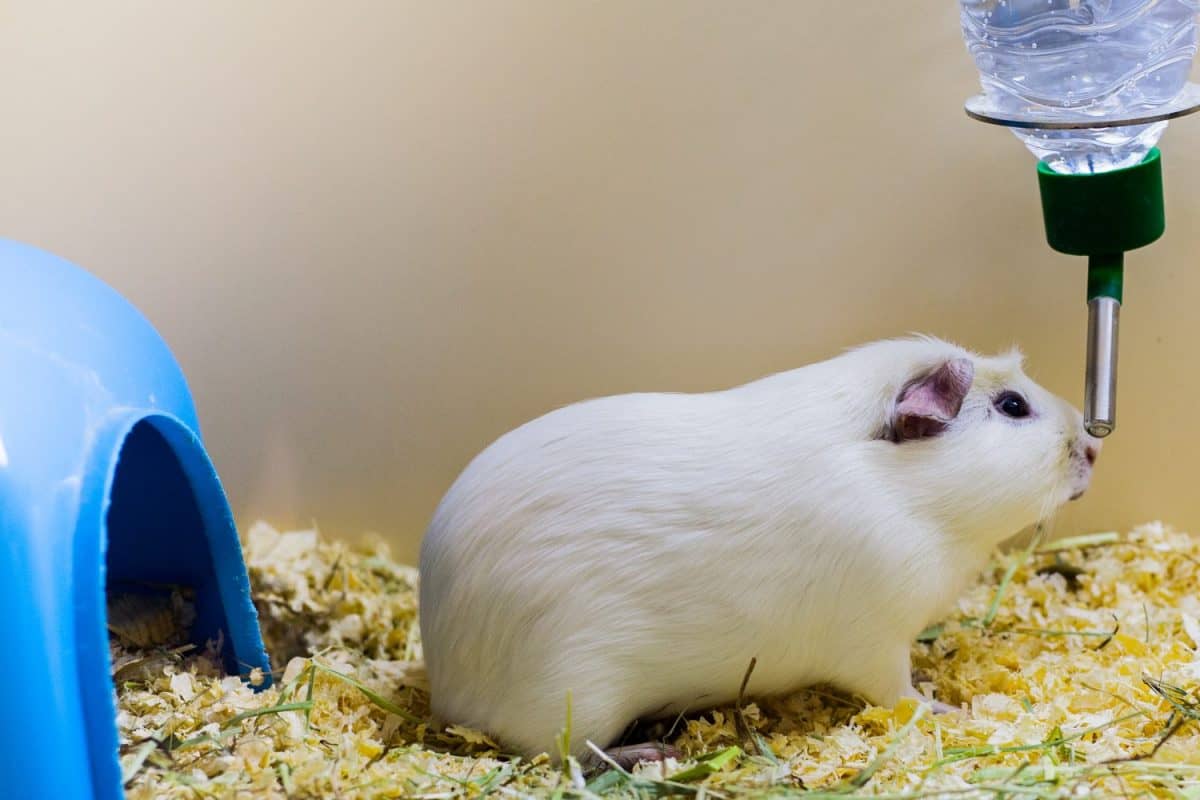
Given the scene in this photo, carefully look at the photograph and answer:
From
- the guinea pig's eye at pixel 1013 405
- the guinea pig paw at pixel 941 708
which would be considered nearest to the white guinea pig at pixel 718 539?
the guinea pig's eye at pixel 1013 405

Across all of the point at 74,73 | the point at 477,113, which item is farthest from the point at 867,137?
the point at 74,73

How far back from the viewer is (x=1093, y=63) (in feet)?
7.39

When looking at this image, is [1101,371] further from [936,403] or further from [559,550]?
[559,550]

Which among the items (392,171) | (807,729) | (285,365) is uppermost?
(392,171)

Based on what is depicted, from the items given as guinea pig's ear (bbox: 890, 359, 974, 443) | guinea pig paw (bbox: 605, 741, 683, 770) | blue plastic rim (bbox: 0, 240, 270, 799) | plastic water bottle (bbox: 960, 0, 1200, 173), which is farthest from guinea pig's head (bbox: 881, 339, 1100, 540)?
blue plastic rim (bbox: 0, 240, 270, 799)

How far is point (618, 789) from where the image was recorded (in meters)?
1.98

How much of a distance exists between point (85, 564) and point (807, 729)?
123cm

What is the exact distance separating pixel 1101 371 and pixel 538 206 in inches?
47.1

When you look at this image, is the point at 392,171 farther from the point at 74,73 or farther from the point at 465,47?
the point at 74,73

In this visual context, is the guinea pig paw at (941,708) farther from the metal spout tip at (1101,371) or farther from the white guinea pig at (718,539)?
the metal spout tip at (1101,371)

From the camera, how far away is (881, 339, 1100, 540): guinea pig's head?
2.17 metres

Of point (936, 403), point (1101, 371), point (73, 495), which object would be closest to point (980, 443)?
point (936, 403)

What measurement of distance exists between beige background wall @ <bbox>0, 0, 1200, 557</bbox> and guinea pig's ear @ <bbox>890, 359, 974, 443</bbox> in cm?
59

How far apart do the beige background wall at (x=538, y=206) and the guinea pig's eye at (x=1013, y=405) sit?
1.66 feet
